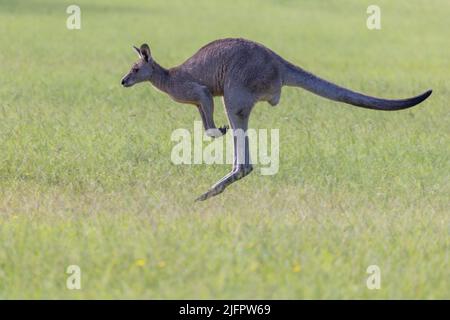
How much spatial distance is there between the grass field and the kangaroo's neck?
2.62 ft

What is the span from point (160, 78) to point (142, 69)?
186mm

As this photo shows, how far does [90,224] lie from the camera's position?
7.89 metres

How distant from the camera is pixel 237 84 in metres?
9.28

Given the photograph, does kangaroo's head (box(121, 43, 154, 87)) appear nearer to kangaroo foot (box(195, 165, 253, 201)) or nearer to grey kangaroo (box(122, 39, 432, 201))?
grey kangaroo (box(122, 39, 432, 201))

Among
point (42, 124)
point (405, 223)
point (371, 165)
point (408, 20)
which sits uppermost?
point (408, 20)

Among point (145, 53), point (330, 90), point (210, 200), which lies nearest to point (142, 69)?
point (145, 53)

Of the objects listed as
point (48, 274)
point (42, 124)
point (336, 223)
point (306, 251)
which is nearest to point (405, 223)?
point (336, 223)

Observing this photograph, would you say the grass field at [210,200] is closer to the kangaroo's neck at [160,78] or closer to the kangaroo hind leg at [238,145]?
the kangaroo hind leg at [238,145]

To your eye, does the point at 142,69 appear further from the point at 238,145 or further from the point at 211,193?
the point at 211,193

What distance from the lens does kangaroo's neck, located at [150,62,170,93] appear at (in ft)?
31.7

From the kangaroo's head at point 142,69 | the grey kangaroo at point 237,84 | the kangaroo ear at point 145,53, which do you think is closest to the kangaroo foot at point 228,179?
the grey kangaroo at point 237,84

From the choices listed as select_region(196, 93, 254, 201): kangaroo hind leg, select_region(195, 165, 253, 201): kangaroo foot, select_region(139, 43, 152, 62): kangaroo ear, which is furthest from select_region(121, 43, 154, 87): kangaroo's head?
select_region(195, 165, 253, 201): kangaroo foot
